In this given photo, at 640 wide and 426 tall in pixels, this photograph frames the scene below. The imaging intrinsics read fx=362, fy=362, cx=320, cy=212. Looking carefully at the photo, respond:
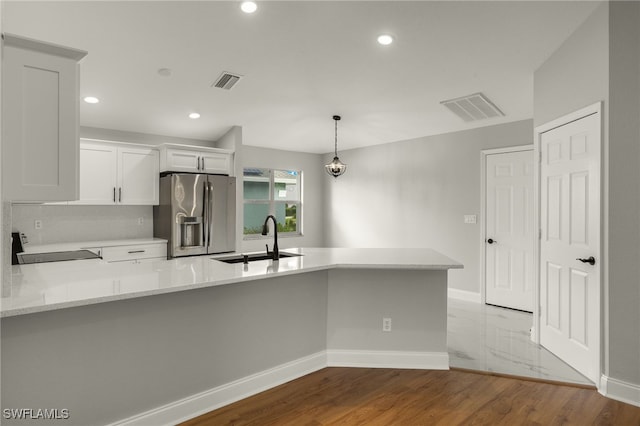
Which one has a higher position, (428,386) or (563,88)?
(563,88)

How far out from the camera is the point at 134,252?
14.9 feet

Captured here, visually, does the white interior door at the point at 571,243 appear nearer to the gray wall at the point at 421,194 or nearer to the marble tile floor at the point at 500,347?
the marble tile floor at the point at 500,347

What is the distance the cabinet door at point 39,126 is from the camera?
5.57 feet

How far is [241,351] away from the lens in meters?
2.53

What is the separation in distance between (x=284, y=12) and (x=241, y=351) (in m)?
2.54

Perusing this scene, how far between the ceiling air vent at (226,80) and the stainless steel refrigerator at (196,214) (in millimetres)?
1355

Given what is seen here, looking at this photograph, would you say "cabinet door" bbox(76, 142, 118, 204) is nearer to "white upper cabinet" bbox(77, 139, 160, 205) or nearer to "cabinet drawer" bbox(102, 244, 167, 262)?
"white upper cabinet" bbox(77, 139, 160, 205)

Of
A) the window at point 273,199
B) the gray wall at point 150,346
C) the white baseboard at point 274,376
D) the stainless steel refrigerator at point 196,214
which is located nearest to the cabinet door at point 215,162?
the stainless steel refrigerator at point 196,214

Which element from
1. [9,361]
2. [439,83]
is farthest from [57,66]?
[439,83]

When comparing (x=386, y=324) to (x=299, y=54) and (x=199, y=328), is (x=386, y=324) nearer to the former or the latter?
(x=199, y=328)

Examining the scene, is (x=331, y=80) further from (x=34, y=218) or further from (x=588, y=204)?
(x=34, y=218)

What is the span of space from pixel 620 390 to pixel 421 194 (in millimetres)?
3696

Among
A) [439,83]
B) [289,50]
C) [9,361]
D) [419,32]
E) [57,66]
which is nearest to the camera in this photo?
[9,361]

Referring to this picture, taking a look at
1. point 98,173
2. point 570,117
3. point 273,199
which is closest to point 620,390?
point 570,117
